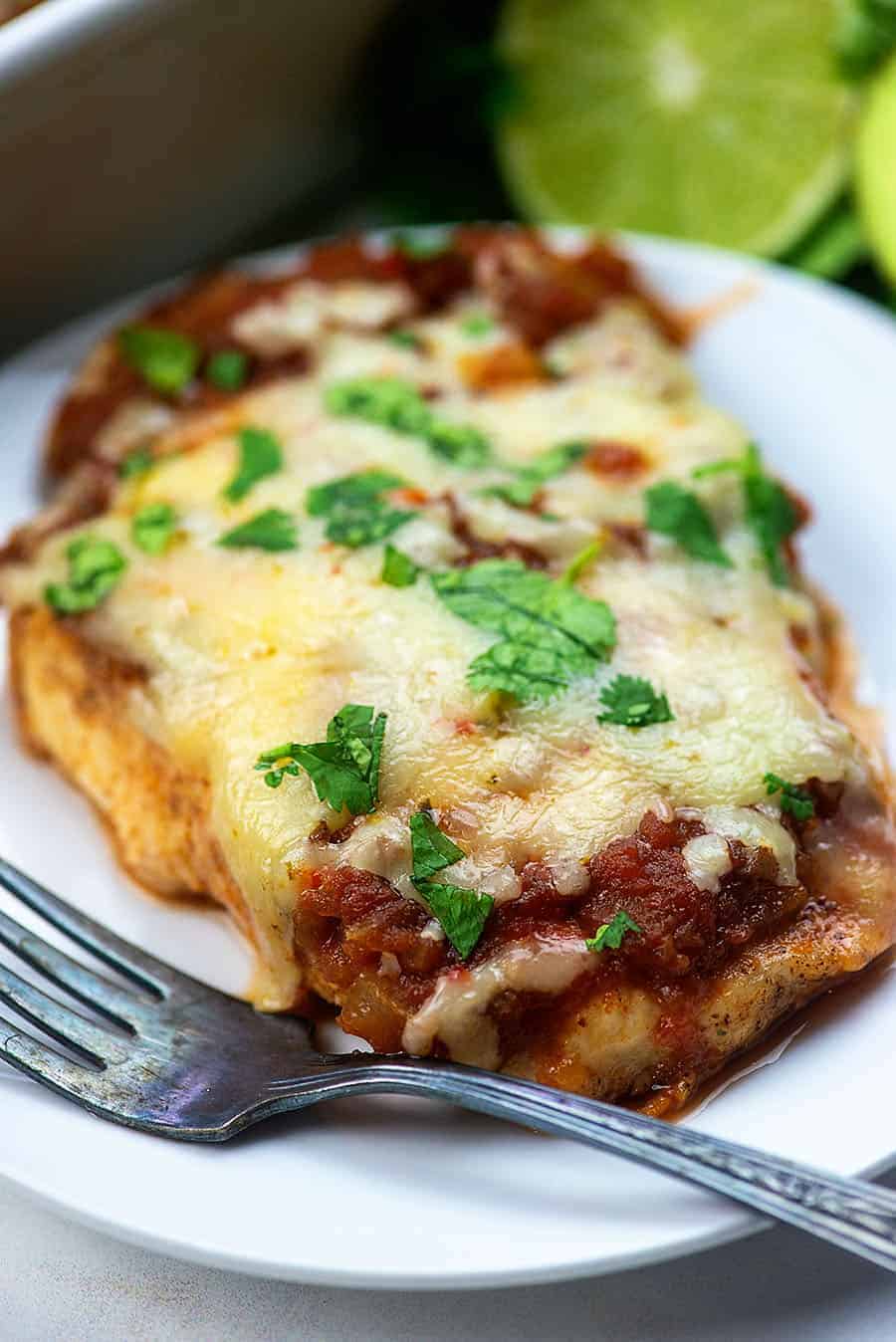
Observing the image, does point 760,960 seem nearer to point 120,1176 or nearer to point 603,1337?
point 603,1337

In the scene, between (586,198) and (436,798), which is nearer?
(436,798)

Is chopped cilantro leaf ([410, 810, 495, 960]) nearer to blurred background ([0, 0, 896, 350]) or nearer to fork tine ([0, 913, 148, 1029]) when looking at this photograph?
fork tine ([0, 913, 148, 1029])

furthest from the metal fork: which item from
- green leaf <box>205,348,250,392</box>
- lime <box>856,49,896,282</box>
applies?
lime <box>856,49,896,282</box>

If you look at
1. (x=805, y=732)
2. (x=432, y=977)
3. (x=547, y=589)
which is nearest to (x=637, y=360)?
(x=547, y=589)

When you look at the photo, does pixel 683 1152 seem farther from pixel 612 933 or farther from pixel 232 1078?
pixel 232 1078

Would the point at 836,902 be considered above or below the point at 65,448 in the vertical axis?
below

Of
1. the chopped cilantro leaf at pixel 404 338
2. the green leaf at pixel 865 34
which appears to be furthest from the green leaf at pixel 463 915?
the green leaf at pixel 865 34
